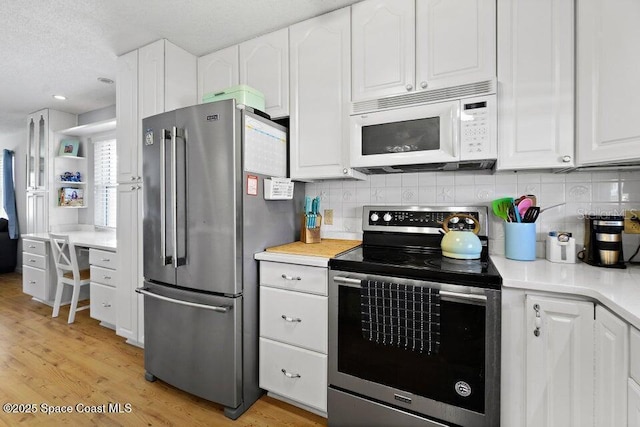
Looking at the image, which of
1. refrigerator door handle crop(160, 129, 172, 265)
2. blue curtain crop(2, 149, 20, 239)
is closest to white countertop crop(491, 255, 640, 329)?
refrigerator door handle crop(160, 129, 172, 265)

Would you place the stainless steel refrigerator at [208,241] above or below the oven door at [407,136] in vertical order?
below

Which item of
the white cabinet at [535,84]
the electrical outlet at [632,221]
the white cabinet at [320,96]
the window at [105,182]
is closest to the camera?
the white cabinet at [535,84]

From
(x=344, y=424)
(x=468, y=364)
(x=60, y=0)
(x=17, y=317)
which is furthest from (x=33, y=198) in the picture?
(x=468, y=364)

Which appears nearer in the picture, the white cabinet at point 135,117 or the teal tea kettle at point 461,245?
the teal tea kettle at point 461,245

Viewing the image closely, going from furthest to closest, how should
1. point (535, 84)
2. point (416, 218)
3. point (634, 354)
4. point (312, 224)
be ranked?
1. point (312, 224)
2. point (416, 218)
3. point (535, 84)
4. point (634, 354)

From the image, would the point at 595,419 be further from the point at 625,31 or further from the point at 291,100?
the point at 291,100

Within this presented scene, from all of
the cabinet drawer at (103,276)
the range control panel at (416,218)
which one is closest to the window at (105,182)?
the cabinet drawer at (103,276)

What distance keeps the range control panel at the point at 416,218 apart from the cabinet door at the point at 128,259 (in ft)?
6.06

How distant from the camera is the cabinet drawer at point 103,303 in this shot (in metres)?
2.69

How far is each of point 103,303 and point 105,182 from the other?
6.82 ft

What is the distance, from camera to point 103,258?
2723 millimetres

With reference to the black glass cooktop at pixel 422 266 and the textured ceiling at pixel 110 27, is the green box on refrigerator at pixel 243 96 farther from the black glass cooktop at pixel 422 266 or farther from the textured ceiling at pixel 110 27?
the black glass cooktop at pixel 422 266

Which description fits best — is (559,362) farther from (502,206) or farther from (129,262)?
(129,262)

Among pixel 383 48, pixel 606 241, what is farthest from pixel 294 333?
pixel 383 48
